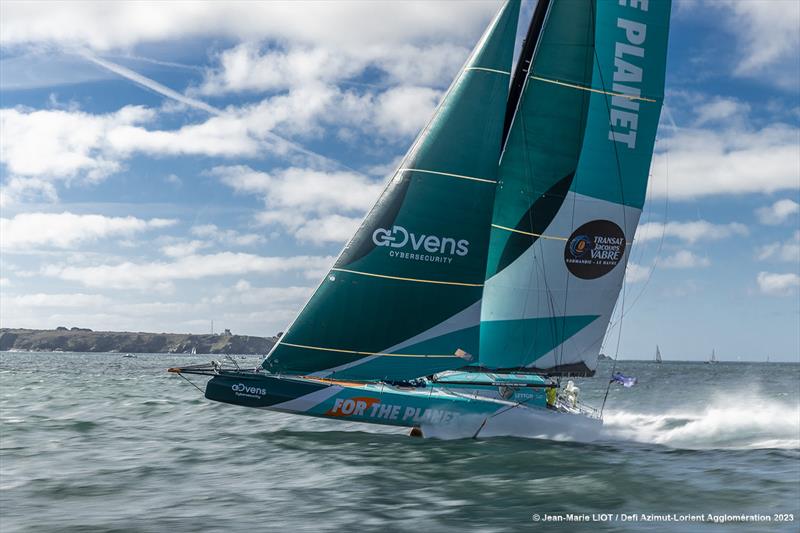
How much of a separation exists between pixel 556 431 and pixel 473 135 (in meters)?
7.84

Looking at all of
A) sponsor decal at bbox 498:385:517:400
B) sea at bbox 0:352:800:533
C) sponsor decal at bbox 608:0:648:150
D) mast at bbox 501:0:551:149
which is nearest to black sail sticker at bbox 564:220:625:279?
sponsor decal at bbox 608:0:648:150

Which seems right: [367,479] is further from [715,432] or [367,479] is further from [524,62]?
[715,432]

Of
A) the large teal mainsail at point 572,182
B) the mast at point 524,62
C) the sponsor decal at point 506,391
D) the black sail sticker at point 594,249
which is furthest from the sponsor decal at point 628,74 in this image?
the sponsor decal at point 506,391

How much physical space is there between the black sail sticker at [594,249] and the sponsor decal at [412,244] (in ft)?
14.0

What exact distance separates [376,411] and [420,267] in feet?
11.7

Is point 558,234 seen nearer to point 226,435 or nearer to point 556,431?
point 556,431

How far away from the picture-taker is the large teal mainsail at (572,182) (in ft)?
65.9

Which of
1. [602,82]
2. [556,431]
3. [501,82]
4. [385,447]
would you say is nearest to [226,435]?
[385,447]

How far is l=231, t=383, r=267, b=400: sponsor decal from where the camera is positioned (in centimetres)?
1742

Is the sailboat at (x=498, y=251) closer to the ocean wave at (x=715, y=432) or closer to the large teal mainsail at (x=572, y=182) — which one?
the large teal mainsail at (x=572, y=182)

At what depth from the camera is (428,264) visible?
18.0 metres

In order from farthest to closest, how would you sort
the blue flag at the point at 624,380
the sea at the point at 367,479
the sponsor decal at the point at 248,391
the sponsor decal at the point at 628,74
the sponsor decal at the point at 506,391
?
the sponsor decal at the point at 628,74
the blue flag at the point at 624,380
the sponsor decal at the point at 506,391
the sponsor decal at the point at 248,391
the sea at the point at 367,479

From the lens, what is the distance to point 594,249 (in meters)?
20.6

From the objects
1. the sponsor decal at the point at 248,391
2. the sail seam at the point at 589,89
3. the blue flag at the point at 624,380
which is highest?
the sail seam at the point at 589,89
